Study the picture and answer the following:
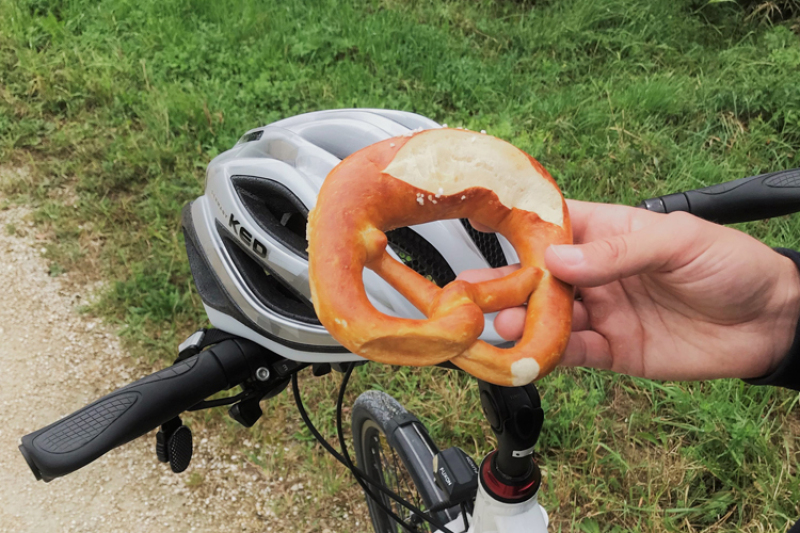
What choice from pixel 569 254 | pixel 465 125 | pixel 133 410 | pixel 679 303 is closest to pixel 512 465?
pixel 569 254

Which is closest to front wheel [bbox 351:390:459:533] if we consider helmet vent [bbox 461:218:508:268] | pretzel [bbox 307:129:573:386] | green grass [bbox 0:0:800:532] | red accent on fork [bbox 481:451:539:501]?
green grass [bbox 0:0:800:532]

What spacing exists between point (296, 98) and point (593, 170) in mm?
1900

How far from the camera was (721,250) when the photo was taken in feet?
4.29

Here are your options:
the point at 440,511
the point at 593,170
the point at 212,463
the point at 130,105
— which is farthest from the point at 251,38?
the point at 440,511

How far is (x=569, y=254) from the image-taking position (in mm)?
1095

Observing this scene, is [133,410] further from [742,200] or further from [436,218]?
[742,200]

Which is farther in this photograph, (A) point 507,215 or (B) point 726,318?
(B) point 726,318

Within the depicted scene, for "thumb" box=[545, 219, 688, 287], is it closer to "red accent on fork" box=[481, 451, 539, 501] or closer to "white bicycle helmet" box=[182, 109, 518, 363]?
"white bicycle helmet" box=[182, 109, 518, 363]

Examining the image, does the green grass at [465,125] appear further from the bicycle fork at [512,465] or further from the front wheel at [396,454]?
the bicycle fork at [512,465]

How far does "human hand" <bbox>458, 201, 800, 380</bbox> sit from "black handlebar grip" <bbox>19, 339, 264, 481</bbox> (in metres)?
0.56

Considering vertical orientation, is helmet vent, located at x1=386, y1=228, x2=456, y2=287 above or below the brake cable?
above

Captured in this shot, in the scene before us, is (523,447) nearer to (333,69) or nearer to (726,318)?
(726,318)

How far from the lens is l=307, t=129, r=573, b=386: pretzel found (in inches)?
38.1

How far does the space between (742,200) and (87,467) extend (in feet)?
8.70
